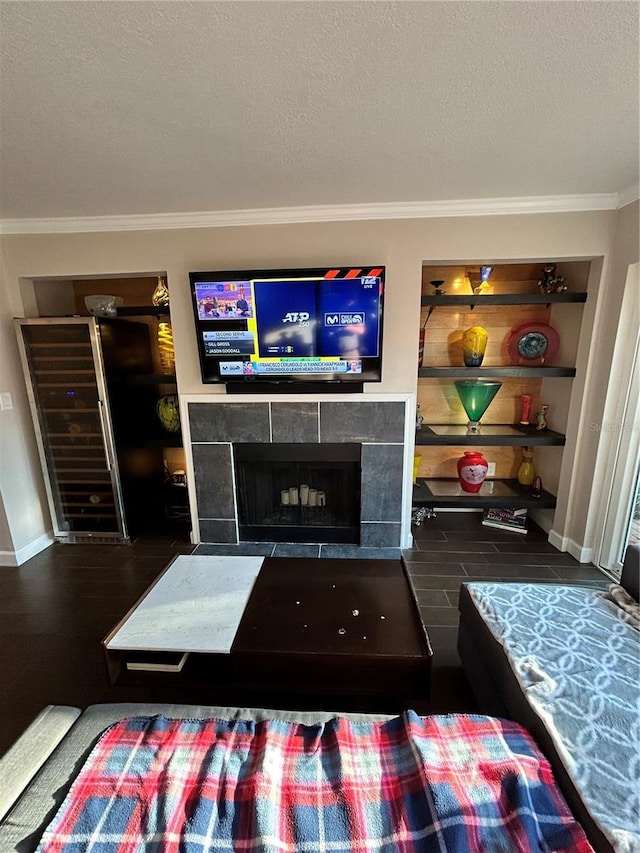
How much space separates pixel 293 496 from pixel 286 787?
215cm

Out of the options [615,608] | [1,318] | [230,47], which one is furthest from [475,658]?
[1,318]

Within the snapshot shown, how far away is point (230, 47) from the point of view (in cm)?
114

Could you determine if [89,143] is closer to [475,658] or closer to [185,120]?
[185,120]

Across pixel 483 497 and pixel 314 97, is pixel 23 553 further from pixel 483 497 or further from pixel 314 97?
pixel 483 497

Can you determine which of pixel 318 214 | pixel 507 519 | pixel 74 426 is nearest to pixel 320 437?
pixel 318 214

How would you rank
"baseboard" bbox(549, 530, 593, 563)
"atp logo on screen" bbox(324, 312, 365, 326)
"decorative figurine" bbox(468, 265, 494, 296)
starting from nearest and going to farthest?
1. "atp logo on screen" bbox(324, 312, 365, 326)
2. "baseboard" bbox(549, 530, 593, 563)
3. "decorative figurine" bbox(468, 265, 494, 296)

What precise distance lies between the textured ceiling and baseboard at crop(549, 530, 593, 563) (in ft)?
7.52

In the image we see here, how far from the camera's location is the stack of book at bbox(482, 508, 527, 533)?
10.1 ft

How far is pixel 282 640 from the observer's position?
4.77ft

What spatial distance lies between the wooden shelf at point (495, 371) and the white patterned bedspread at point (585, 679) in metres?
1.54

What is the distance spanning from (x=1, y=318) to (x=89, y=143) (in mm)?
1628

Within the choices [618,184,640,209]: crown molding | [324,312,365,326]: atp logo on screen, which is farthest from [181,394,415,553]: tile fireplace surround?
[618,184,640,209]: crown molding

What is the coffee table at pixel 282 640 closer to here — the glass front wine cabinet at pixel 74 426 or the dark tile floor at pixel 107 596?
the dark tile floor at pixel 107 596

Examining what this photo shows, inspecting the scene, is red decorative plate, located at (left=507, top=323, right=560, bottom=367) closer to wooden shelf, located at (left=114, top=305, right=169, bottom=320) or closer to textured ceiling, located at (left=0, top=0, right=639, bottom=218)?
textured ceiling, located at (left=0, top=0, right=639, bottom=218)
